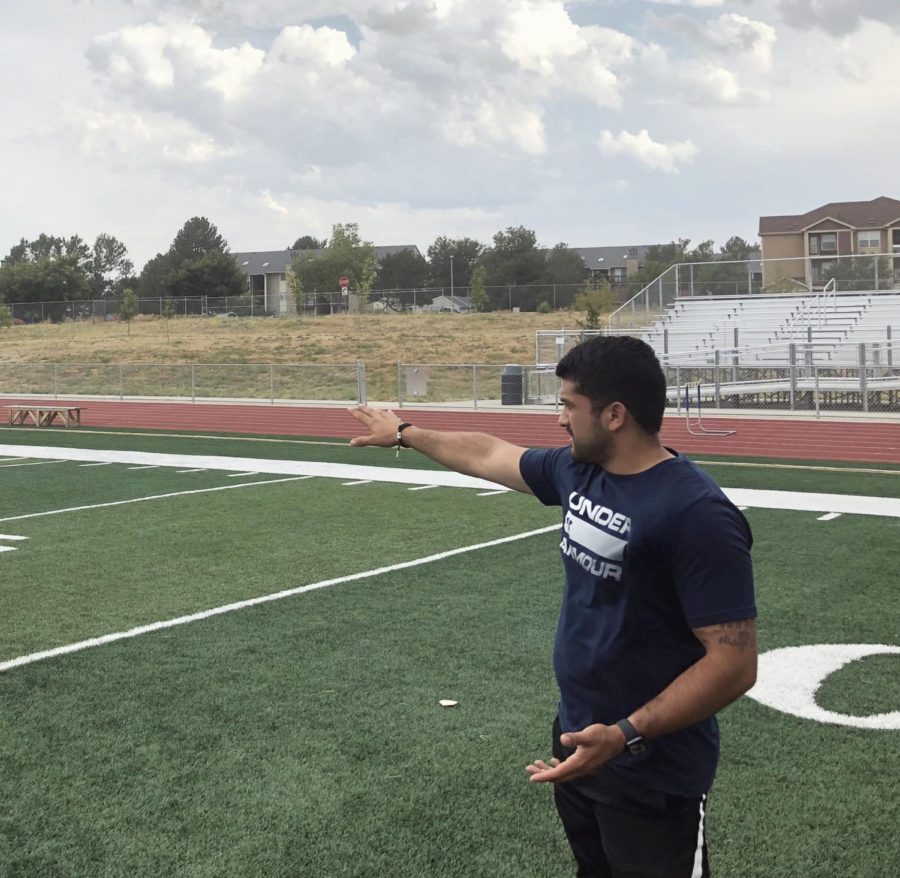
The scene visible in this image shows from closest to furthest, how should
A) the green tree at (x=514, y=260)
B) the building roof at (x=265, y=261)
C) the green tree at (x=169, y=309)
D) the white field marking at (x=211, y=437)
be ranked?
the white field marking at (x=211, y=437), the green tree at (x=169, y=309), the green tree at (x=514, y=260), the building roof at (x=265, y=261)

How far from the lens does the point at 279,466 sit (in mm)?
16656

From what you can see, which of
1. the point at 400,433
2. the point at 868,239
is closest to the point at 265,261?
the point at 868,239

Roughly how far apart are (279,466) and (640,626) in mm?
14130

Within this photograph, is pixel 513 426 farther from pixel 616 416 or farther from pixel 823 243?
pixel 823 243

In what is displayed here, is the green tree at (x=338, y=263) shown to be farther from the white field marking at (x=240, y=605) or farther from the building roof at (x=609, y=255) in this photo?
the white field marking at (x=240, y=605)

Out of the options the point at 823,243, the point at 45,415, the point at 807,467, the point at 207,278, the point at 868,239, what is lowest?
the point at 807,467

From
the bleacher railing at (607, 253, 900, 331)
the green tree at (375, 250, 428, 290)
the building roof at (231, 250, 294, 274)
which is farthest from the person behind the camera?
Answer: the building roof at (231, 250, 294, 274)

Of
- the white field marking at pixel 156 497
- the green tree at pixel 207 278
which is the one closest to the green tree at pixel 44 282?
the green tree at pixel 207 278

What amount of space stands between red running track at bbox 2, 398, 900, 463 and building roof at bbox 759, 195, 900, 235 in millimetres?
50176

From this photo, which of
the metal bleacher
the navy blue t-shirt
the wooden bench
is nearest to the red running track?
the wooden bench

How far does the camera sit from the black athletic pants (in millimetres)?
2795

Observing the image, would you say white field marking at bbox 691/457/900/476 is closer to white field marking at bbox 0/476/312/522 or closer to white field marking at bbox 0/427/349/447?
white field marking at bbox 0/476/312/522

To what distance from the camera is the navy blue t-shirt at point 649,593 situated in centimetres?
262

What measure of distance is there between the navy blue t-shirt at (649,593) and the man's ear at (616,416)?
5.1 inches
